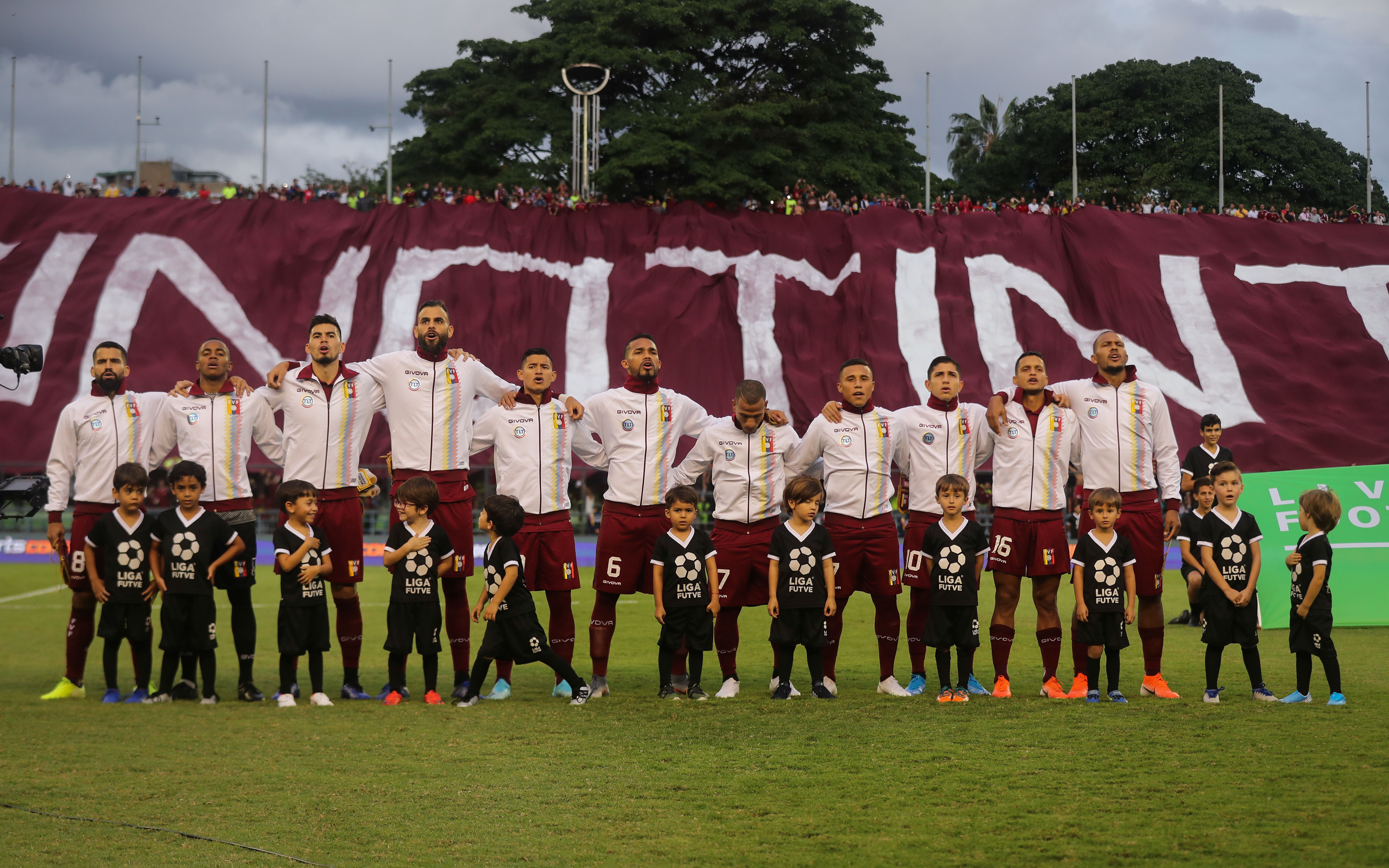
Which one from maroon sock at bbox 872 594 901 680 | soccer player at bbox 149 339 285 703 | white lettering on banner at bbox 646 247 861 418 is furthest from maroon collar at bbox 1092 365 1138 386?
white lettering on banner at bbox 646 247 861 418

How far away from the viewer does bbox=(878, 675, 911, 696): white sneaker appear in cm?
711

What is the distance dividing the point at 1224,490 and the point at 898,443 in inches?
74.9

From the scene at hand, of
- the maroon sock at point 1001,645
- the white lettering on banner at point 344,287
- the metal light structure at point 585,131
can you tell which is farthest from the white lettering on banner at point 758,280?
the maroon sock at point 1001,645

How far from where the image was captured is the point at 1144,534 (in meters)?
7.04

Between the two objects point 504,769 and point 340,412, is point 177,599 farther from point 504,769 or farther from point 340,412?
point 504,769

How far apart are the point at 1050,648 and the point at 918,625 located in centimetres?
90

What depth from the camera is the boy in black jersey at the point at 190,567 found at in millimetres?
7238

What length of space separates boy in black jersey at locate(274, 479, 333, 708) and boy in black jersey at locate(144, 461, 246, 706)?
0.43 m

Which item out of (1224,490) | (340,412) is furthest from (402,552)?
(1224,490)

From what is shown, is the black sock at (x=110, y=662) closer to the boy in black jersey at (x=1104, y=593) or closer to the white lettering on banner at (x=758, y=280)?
the boy in black jersey at (x=1104, y=593)

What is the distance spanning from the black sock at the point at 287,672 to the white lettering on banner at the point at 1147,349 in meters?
15.6

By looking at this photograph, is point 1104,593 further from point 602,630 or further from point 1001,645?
point 602,630

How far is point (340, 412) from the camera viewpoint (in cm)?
755

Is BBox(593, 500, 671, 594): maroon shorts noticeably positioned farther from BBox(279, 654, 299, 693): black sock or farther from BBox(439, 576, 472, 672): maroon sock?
BBox(279, 654, 299, 693): black sock
